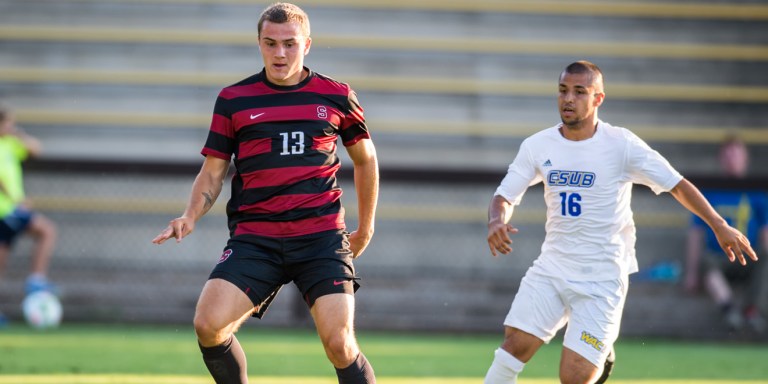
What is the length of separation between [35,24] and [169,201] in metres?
3.30

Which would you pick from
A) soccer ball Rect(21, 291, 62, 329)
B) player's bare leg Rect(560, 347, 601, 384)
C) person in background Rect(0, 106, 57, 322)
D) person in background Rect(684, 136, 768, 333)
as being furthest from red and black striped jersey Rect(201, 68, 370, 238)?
person in background Rect(684, 136, 768, 333)

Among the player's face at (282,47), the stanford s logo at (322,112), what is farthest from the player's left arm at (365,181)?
the player's face at (282,47)

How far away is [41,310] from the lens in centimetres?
1127

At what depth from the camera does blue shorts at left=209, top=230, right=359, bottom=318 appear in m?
5.46

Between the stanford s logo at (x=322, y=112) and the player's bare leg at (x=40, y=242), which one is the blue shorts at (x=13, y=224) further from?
the stanford s logo at (x=322, y=112)

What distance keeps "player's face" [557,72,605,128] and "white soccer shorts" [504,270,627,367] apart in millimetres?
845

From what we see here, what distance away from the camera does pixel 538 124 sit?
49.2ft

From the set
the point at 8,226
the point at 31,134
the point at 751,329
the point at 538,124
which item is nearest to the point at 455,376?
the point at 751,329

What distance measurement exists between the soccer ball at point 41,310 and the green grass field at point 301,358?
5.4 inches

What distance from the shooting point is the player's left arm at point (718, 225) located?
5.80 metres

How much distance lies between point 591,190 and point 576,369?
0.92 meters

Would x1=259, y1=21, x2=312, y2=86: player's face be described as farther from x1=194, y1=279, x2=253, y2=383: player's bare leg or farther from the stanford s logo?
x1=194, y1=279, x2=253, y2=383: player's bare leg

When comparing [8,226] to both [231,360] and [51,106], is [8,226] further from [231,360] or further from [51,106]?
[231,360]

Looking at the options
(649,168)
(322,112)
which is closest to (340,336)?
(322,112)
